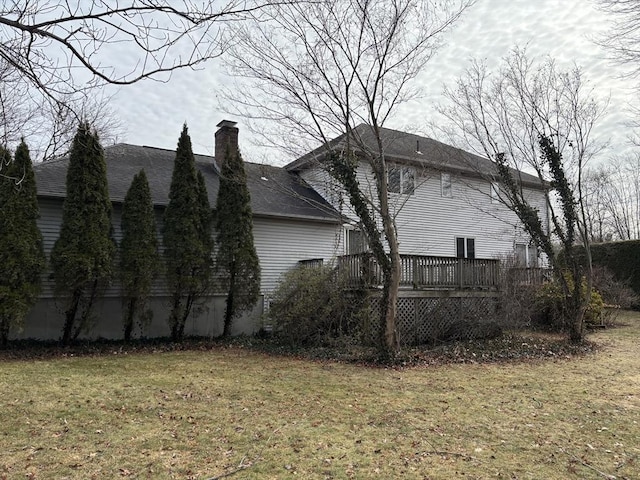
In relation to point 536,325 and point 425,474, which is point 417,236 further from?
point 425,474

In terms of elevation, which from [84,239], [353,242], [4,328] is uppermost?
[353,242]

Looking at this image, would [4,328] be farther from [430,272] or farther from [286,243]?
[430,272]

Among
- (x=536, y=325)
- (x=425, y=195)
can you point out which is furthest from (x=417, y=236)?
(x=536, y=325)

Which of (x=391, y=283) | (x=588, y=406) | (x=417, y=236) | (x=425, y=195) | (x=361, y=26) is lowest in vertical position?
(x=588, y=406)

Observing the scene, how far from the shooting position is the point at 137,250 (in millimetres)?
10984

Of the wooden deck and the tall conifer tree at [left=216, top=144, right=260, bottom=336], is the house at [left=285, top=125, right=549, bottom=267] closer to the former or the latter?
the wooden deck

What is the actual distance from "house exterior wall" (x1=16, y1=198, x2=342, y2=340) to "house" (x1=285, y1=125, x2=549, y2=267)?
4.72ft

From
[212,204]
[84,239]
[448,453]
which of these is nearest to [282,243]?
[212,204]

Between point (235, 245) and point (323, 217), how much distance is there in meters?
3.72

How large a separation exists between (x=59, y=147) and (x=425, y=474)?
2049 centimetres

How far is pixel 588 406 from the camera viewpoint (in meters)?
6.22

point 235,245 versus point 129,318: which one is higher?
point 235,245

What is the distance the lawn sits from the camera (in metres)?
4.12

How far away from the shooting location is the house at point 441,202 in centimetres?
1502
